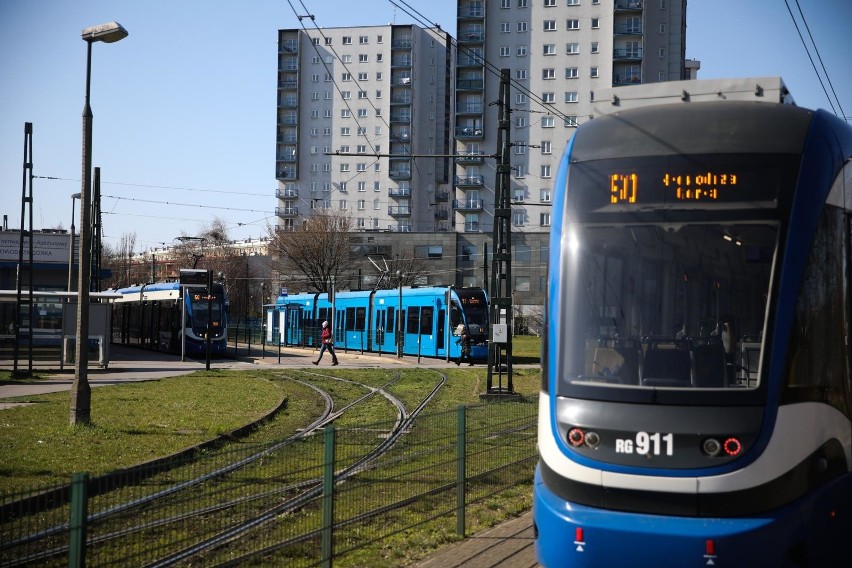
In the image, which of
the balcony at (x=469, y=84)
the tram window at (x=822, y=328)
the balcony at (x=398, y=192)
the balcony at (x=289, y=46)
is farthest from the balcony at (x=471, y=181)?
the tram window at (x=822, y=328)

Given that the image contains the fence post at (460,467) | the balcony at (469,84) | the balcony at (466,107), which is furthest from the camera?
the balcony at (466,107)

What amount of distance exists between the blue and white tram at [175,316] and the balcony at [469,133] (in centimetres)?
3978

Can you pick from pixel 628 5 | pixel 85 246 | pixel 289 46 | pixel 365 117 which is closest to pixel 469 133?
pixel 365 117

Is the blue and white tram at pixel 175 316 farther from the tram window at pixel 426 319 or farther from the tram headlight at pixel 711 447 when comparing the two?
the tram headlight at pixel 711 447

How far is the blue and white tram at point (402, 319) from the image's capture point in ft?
131

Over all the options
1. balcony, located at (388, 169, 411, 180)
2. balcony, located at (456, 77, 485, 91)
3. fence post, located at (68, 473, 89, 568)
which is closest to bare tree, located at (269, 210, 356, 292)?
balcony, located at (456, 77, 485, 91)

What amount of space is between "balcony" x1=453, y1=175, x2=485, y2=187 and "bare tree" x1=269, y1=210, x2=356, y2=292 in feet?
47.5

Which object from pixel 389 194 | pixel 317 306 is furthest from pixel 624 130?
pixel 389 194

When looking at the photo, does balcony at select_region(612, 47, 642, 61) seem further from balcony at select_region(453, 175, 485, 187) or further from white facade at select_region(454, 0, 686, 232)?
balcony at select_region(453, 175, 485, 187)

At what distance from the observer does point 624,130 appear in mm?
7715

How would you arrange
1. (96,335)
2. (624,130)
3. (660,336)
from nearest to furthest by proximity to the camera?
1. (660,336)
2. (624,130)
3. (96,335)

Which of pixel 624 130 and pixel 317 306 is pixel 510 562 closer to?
pixel 624 130

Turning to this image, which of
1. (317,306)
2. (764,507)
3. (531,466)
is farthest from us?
(317,306)

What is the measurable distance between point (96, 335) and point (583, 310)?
24405 millimetres
